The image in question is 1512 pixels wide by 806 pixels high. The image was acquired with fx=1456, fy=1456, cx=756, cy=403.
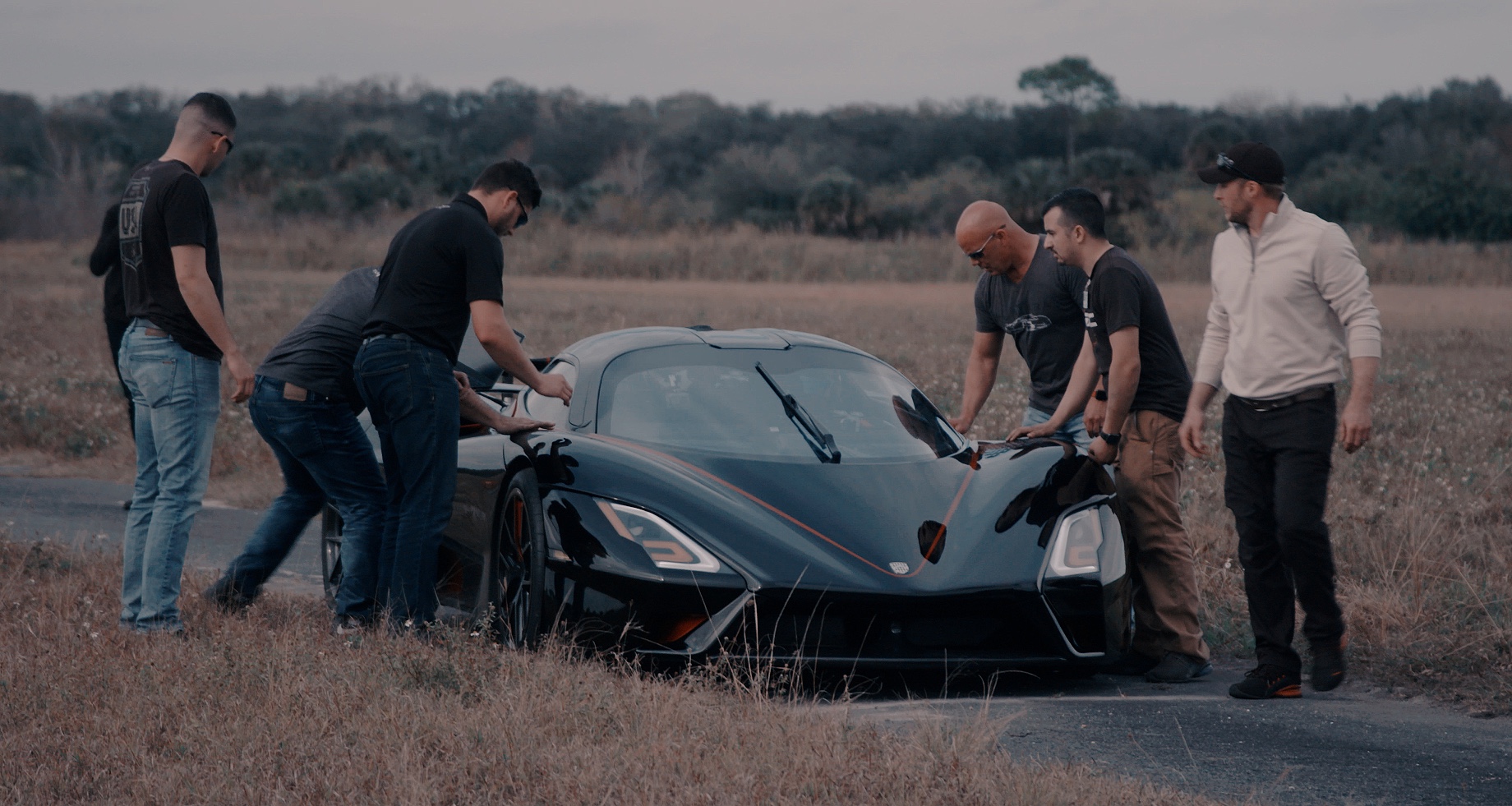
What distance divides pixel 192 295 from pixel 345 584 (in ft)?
4.21

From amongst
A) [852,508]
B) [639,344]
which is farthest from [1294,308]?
[639,344]

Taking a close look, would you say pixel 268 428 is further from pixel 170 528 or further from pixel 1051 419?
pixel 1051 419

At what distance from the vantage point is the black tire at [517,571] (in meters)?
5.07

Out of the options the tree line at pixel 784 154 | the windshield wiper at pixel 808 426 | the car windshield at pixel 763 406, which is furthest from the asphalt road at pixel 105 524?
the tree line at pixel 784 154

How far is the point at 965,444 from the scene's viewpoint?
20.1 feet

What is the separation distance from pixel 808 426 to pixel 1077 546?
1.21 m

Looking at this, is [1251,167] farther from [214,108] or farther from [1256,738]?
[214,108]

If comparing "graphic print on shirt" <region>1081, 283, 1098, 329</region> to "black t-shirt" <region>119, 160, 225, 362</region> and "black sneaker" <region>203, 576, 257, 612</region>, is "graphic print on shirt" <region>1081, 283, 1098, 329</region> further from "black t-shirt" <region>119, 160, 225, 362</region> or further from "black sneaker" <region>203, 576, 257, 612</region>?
"black sneaker" <region>203, 576, 257, 612</region>

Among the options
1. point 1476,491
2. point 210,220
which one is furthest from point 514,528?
point 1476,491

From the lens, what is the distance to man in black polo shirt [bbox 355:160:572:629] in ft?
18.0

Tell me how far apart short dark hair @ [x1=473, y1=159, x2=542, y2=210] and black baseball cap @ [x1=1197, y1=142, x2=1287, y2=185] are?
2.60 m

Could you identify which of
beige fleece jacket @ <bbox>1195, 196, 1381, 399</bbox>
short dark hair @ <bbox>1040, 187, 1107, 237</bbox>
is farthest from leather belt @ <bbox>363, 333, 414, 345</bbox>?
beige fleece jacket @ <bbox>1195, 196, 1381, 399</bbox>

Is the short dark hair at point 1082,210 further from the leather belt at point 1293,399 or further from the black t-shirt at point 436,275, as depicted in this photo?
the black t-shirt at point 436,275

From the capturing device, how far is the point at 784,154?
65.2m
